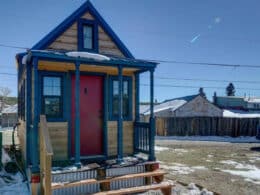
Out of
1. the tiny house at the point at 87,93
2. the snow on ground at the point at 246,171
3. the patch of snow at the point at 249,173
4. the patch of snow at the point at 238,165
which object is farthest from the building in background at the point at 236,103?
the tiny house at the point at 87,93

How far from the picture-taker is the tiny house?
20.5 ft

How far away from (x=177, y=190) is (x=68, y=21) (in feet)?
16.6

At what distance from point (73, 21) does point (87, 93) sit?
6.41 feet

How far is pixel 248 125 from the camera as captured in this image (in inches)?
781

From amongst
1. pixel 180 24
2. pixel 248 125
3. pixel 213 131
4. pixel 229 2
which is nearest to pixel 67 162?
pixel 229 2

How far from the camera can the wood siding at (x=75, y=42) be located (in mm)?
6512

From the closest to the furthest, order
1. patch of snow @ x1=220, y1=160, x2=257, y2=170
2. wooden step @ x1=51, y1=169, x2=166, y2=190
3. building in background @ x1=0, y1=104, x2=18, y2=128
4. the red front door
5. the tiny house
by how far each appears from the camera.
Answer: wooden step @ x1=51, y1=169, x2=166, y2=190, the tiny house, the red front door, patch of snow @ x1=220, y1=160, x2=257, y2=170, building in background @ x1=0, y1=104, x2=18, y2=128

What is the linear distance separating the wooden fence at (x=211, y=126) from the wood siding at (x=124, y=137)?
13157mm

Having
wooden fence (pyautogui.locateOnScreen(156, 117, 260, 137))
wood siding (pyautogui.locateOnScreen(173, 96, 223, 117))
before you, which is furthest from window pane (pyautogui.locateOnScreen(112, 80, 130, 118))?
wood siding (pyautogui.locateOnScreen(173, 96, 223, 117))

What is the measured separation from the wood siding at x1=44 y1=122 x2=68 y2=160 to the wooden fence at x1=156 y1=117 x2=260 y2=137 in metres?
14.5

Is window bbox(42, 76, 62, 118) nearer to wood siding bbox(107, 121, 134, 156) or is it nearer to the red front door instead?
the red front door

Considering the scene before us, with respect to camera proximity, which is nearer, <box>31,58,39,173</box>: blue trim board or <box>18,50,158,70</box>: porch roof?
<box>31,58,39,173</box>: blue trim board

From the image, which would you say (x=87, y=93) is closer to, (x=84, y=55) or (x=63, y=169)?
(x=84, y=55)

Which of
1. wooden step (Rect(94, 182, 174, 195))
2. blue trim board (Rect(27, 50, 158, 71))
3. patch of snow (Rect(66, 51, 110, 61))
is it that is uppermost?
patch of snow (Rect(66, 51, 110, 61))
